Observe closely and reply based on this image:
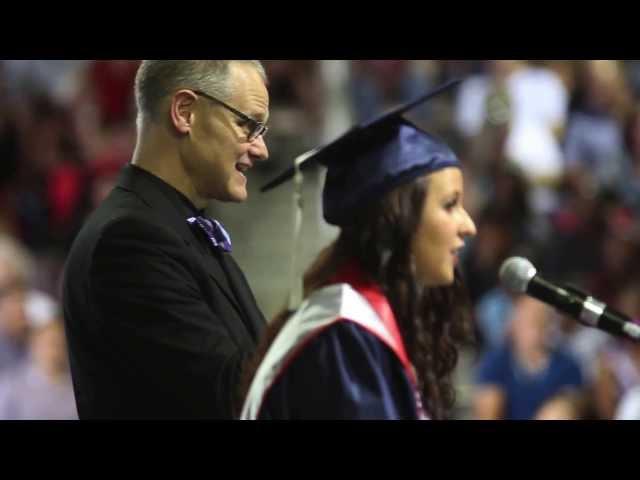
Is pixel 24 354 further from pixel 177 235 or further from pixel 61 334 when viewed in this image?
pixel 177 235

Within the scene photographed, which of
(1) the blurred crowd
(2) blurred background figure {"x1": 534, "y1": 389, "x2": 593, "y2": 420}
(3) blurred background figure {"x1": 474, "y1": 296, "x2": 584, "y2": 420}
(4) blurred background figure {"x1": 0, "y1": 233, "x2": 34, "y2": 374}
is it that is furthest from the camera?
(4) blurred background figure {"x1": 0, "y1": 233, "x2": 34, "y2": 374}

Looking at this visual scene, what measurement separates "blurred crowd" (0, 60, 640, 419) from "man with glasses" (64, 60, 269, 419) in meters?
1.38

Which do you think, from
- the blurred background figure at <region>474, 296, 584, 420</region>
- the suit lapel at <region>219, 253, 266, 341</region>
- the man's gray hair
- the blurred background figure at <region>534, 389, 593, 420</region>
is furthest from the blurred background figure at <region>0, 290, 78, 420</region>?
the man's gray hair

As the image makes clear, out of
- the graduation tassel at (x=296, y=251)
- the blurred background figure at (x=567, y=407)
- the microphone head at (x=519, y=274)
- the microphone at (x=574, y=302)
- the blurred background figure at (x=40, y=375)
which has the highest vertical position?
the graduation tassel at (x=296, y=251)

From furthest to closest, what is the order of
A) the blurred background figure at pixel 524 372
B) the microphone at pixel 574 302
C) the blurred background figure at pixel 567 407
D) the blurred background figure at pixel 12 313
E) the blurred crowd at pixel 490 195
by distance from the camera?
the blurred background figure at pixel 12 313 → the blurred background figure at pixel 524 372 → the blurred background figure at pixel 567 407 → the blurred crowd at pixel 490 195 → the microphone at pixel 574 302

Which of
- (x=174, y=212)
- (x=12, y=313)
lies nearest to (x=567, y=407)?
(x=12, y=313)

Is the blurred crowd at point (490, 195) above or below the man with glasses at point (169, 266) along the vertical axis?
below

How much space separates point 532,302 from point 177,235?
2608mm

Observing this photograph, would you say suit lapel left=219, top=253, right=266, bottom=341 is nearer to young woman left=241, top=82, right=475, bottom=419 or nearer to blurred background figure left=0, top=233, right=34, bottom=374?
young woman left=241, top=82, right=475, bottom=419

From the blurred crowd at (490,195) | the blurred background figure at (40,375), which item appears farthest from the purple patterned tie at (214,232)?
the blurred background figure at (40,375)

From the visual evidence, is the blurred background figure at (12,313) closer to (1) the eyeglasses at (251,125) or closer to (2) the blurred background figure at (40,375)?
(2) the blurred background figure at (40,375)

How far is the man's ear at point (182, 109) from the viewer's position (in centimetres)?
231

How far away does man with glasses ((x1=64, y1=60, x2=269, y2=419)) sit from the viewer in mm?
2303
